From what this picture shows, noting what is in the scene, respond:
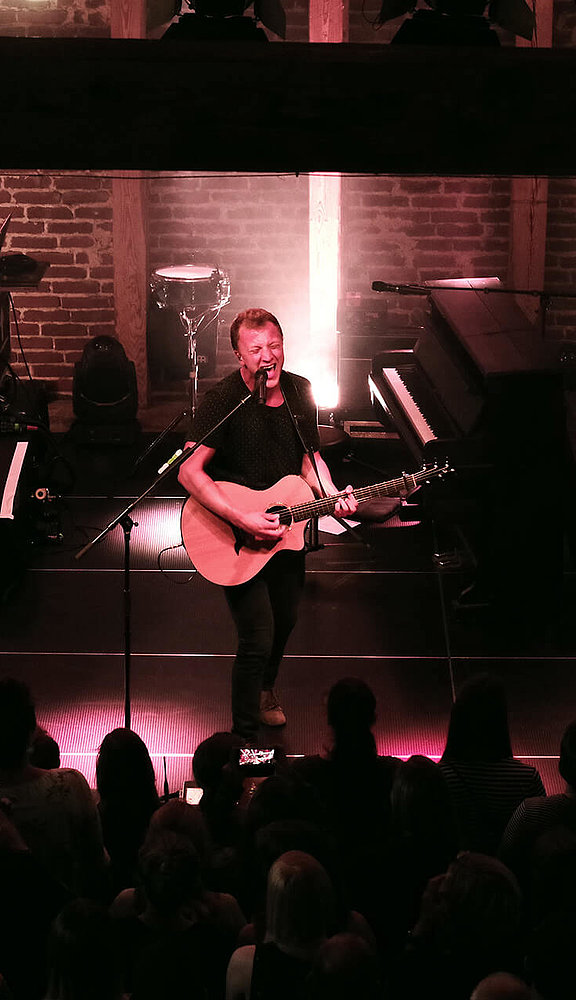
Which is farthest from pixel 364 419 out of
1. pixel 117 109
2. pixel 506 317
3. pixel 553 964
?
pixel 553 964

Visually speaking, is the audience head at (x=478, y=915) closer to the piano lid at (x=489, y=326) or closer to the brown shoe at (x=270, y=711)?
the brown shoe at (x=270, y=711)

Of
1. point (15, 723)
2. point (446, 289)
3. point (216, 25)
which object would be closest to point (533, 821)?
point (15, 723)

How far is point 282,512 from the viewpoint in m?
4.79

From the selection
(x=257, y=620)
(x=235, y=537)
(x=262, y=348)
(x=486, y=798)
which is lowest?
(x=486, y=798)

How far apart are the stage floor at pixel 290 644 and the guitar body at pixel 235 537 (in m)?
0.86

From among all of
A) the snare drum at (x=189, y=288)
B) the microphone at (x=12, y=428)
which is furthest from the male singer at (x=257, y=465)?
the snare drum at (x=189, y=288)

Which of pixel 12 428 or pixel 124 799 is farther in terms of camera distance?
pixel 12 428

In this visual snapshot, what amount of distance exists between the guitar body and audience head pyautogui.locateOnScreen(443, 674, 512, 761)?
124 centimetres

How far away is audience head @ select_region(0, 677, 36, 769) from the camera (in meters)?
3.60

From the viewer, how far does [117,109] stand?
3109mm

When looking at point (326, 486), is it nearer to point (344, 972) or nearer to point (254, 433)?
point (254, 433)

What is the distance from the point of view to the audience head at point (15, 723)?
142 inches

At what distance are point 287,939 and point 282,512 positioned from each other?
7.30 feet

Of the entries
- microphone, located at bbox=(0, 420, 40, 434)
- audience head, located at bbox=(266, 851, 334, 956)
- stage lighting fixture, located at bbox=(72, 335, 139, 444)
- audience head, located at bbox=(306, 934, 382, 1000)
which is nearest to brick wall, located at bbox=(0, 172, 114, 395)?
stage lighting fixture, located at bbox=(72, 335, 139, 444)
